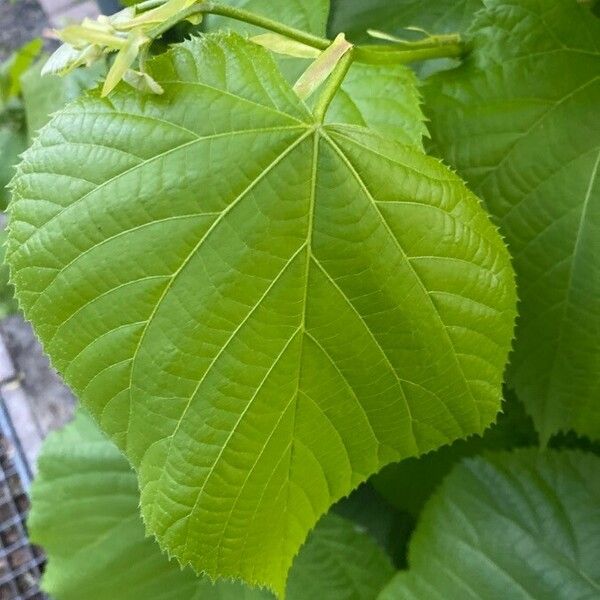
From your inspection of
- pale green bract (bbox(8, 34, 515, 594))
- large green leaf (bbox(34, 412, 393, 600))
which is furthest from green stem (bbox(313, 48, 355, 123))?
large green leaf (bbox(34, 412, 393, 600))

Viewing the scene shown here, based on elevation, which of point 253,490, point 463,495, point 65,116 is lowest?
point 463,495

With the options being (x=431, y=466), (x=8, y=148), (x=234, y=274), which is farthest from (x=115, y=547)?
(x=234, y=274)

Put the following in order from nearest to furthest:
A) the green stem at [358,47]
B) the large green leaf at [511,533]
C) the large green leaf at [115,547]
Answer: the green stem at [358,47]
the large green leaf at [511,533]
the large green leaf at [115,547]

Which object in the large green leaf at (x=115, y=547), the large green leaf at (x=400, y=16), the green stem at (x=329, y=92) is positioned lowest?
the large green leaf at (x=115, y=547)

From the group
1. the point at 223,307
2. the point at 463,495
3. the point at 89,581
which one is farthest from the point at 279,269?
the point at 89,581

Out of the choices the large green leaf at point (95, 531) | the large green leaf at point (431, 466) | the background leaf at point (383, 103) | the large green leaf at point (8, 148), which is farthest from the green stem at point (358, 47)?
the large green leaf at point (95, 531)

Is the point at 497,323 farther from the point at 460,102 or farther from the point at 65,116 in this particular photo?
the point at 65,116

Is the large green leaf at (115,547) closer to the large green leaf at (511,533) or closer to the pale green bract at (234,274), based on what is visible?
the large green leaf at (511,533)
